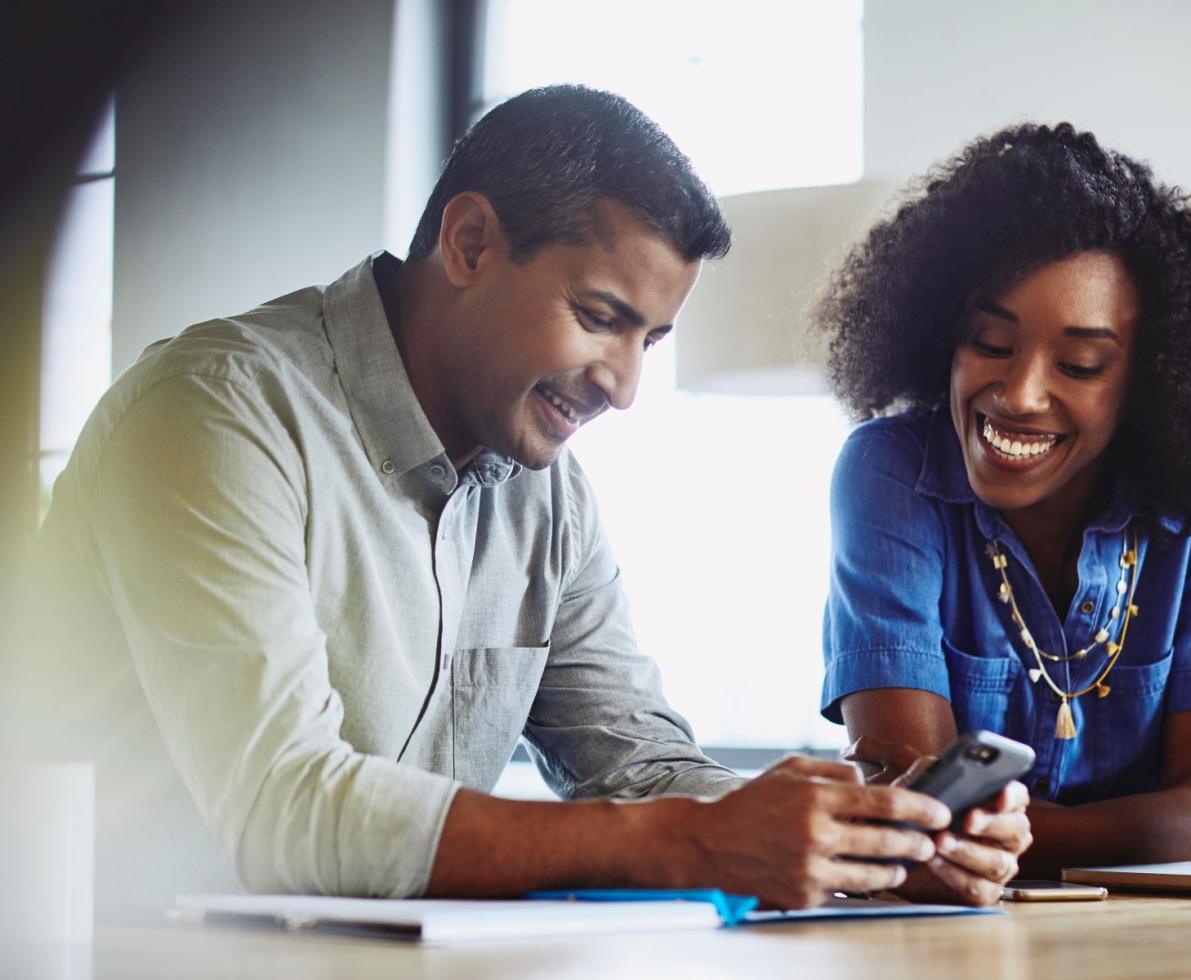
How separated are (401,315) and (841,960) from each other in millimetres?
981

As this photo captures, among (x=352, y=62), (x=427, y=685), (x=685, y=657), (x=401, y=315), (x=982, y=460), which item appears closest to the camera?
(x=427, y=685)

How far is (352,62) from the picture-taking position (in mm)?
3912

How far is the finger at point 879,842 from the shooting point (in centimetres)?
102

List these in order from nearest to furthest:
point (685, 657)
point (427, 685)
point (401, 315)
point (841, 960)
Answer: point (841, 960), point (427, 685), point (401, 315), point (685, 657)

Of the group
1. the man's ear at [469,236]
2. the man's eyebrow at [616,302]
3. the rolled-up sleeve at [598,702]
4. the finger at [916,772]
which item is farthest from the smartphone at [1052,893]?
the man's ear at [469,236]

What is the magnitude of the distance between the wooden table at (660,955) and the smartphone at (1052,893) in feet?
0.80

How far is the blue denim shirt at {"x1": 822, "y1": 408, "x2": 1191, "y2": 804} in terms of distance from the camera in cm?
176

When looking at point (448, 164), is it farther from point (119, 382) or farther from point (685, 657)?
point (685, 657)

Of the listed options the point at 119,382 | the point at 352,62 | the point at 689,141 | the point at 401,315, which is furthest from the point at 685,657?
the point at 119,382

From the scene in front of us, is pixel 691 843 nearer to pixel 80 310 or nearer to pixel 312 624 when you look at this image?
pixel 312 624

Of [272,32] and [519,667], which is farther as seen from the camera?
[272,32]

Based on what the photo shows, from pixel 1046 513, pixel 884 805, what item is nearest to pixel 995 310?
pixel 1046 513

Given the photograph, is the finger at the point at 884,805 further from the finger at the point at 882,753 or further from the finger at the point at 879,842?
the finger at the point at 882,753

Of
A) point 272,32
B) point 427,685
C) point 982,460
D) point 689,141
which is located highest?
point 272,32
